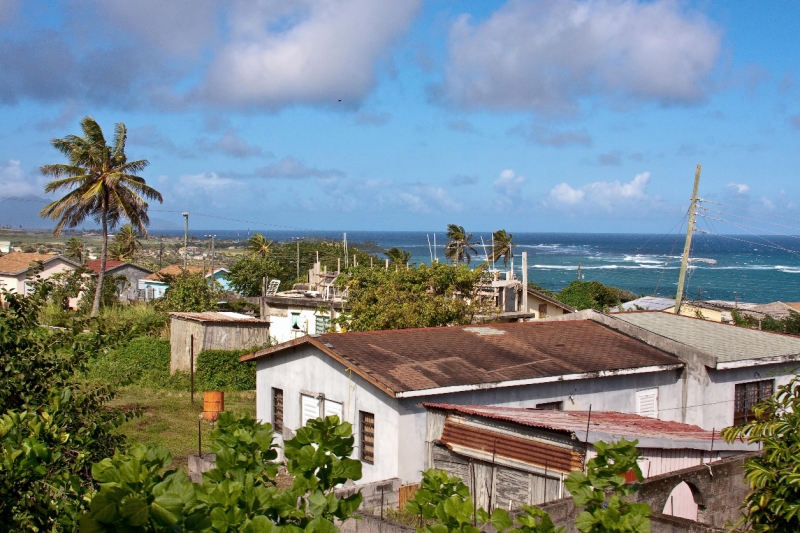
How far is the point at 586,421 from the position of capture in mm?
15562

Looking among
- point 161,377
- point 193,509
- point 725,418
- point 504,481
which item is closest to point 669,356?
point 725,418

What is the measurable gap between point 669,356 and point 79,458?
17.4 m

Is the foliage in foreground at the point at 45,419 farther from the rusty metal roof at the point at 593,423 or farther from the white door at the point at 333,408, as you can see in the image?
the white door at the point at 333,408

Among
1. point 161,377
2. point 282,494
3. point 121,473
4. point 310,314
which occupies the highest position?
point 121,473

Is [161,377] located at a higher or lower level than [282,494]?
lower

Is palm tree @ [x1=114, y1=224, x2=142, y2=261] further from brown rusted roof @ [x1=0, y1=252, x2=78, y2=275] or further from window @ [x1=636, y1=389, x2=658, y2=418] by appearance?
window @ [x1=636, y1=389, x2=658, y2=418]

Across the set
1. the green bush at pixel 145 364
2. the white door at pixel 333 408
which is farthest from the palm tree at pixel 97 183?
→ the white door at pixel 333 408

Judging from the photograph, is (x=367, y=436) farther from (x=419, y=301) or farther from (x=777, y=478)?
(x=777, y=478)

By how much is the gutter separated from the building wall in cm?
69

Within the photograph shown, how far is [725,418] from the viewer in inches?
845

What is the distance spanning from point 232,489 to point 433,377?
1327 cm

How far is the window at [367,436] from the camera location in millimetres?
17766

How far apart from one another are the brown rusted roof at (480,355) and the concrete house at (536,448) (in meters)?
1.10

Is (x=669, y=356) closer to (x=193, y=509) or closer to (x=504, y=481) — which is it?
(x=504, y=481)
